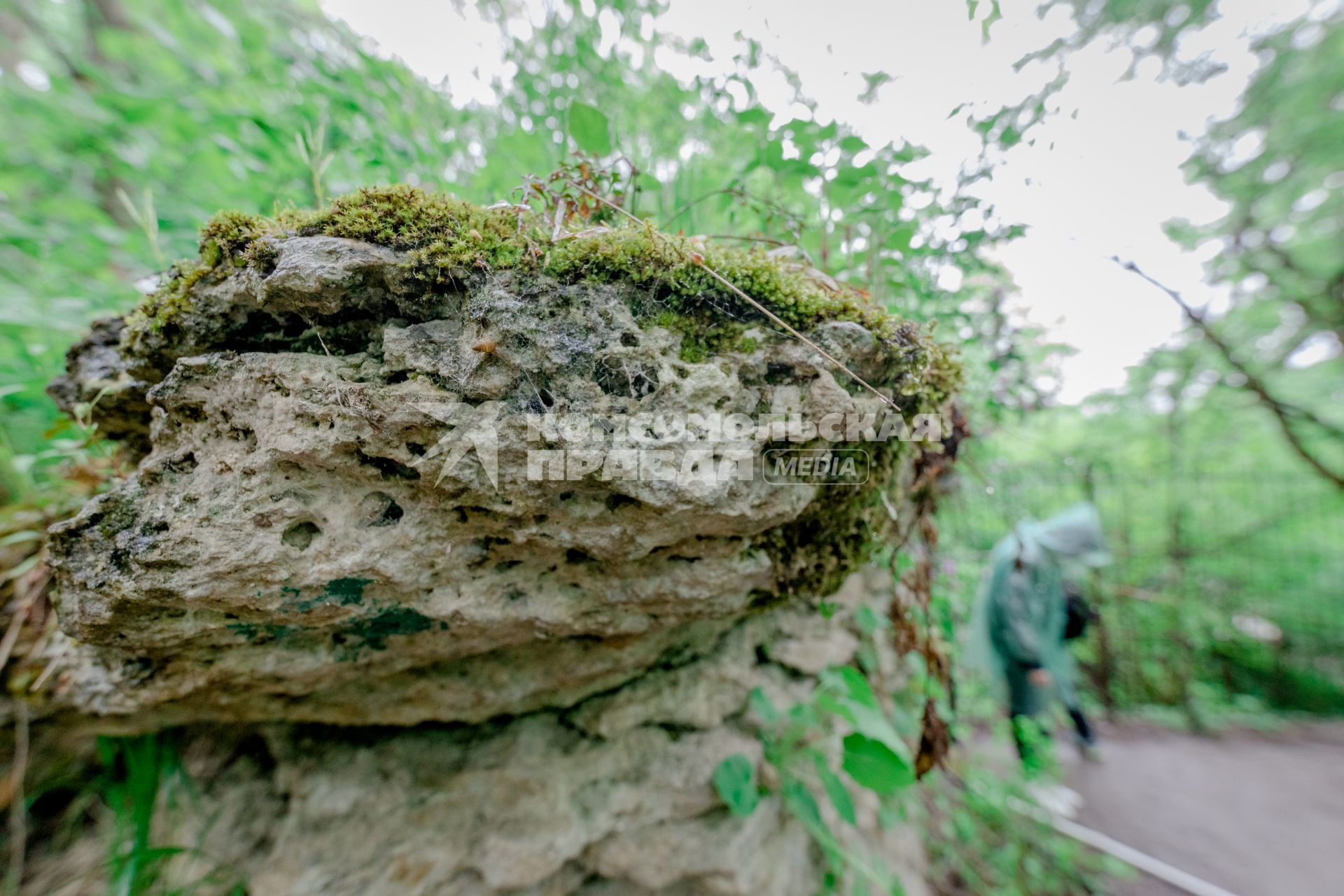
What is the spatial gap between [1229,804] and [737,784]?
5.87 metres

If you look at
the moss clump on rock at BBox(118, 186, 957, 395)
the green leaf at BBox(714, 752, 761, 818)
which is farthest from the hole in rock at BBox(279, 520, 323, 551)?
the green leaf at BBox(714, 752, 761, 818)

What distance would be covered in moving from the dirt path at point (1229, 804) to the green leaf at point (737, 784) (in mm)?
3746

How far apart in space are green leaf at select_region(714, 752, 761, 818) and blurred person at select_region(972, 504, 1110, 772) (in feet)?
10.3

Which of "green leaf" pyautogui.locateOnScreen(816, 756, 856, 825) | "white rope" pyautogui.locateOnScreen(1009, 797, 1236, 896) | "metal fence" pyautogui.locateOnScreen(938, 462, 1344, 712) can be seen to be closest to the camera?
"green leaf" pyautogui.locateOnScreen(816, 756, 856, 825)

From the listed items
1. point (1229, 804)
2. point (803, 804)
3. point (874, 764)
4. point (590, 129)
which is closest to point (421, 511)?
point (590, 129)

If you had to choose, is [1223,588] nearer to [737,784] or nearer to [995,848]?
[995,848]

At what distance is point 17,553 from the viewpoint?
1564 mm

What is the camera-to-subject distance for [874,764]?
150cm

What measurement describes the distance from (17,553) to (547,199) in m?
2.06

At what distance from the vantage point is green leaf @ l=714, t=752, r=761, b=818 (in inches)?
63.5

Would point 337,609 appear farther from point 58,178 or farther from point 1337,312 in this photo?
point 1337,312

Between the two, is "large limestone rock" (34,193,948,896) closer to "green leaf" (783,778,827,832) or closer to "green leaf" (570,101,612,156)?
"green leaf" (570,101,612,156)

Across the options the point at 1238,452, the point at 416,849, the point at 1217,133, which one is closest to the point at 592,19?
the point at 416,849

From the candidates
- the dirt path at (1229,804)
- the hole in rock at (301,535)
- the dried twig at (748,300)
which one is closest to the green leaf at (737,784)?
the dried twig at (748,300)
